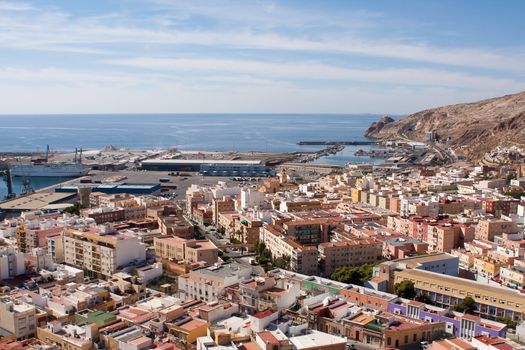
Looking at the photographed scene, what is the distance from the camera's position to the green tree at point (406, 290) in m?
9.71

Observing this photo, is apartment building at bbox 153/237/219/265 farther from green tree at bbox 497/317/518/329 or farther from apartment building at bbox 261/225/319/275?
green tree at bbox 497/317/518/329

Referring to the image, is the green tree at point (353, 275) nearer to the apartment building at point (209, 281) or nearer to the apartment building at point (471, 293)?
the apartment building at point (471, 293)

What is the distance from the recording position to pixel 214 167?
31422mm

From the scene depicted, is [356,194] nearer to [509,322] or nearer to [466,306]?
[466,306]

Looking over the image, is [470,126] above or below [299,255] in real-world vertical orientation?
above

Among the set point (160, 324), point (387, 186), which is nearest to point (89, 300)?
point (160, 324)

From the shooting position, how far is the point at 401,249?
1220cm

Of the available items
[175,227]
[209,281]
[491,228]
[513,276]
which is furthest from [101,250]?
[491,228]

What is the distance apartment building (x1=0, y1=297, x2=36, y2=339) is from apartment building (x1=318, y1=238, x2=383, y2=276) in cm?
609

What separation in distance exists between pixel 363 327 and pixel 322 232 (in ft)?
21.1

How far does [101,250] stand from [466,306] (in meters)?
6.77

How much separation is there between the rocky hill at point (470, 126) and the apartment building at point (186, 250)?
89.3 feet

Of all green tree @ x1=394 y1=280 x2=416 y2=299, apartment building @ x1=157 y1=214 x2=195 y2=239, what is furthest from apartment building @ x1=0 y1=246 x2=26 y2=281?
green tree @ x1=394 y1=280 x2=416 y2=299

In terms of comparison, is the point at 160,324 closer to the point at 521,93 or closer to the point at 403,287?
the point at 403,287
